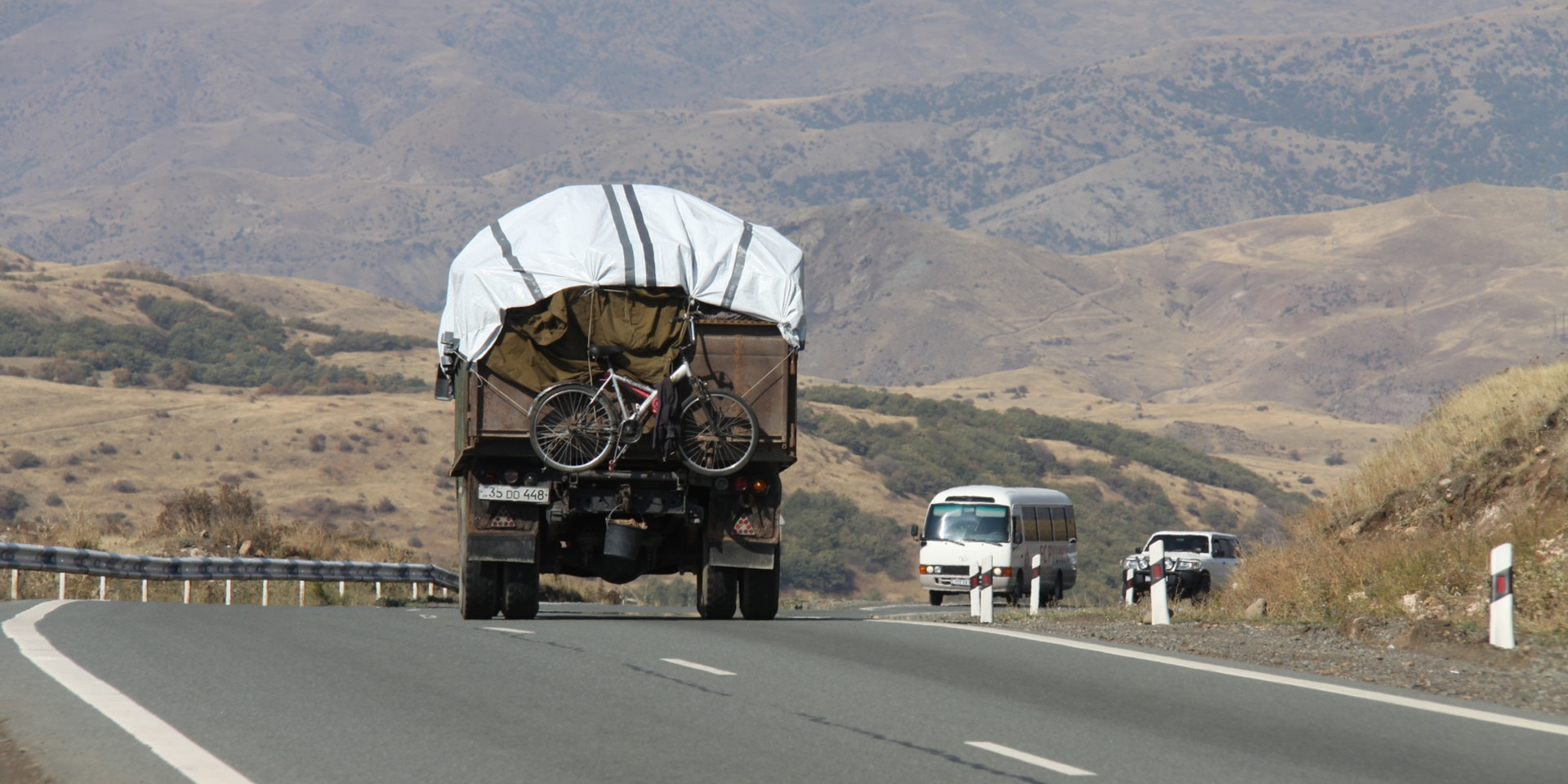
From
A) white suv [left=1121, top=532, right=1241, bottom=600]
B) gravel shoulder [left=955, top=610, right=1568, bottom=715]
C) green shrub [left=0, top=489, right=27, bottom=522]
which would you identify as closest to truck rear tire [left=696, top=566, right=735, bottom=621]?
gravel shoulder [left=955, top=610, right=1568, bottom=715]

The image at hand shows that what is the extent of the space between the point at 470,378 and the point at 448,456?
80.4 meters

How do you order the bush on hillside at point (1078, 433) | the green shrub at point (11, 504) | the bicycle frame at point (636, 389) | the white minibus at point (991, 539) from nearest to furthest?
the bicycle frame at point (636, 389) < the white minibus at point (991, 539) < the green shrub at point (11, 504) < the bush on hillside at point (1078, 433)

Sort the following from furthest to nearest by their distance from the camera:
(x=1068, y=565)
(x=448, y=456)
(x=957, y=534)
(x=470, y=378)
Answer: (x=448, y=456)
(x=1068, y=565)
(x=957, y=534)
(x=470, y=378)

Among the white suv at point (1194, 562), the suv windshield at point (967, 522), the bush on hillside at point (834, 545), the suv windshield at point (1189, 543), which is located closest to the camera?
the white suv at point (1194, 562)

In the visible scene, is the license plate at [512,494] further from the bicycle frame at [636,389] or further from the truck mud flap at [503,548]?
the bicycle frame at [636,389]

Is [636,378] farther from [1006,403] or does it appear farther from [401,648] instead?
[1006,403]

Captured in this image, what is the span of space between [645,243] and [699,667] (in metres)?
6.19

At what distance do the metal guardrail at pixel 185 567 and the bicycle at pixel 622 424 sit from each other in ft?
25.8

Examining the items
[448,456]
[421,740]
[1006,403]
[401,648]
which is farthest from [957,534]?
[1006,403]

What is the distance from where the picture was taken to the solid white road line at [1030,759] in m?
7.68

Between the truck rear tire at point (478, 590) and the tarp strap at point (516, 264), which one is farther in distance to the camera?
the truck rear tire at point (478, 590)

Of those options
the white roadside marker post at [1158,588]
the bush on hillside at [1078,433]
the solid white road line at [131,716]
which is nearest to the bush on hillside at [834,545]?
the bush on hillside at [1078,433]

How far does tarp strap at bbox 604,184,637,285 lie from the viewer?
16.5m

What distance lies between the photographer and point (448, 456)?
95000 millimetres
